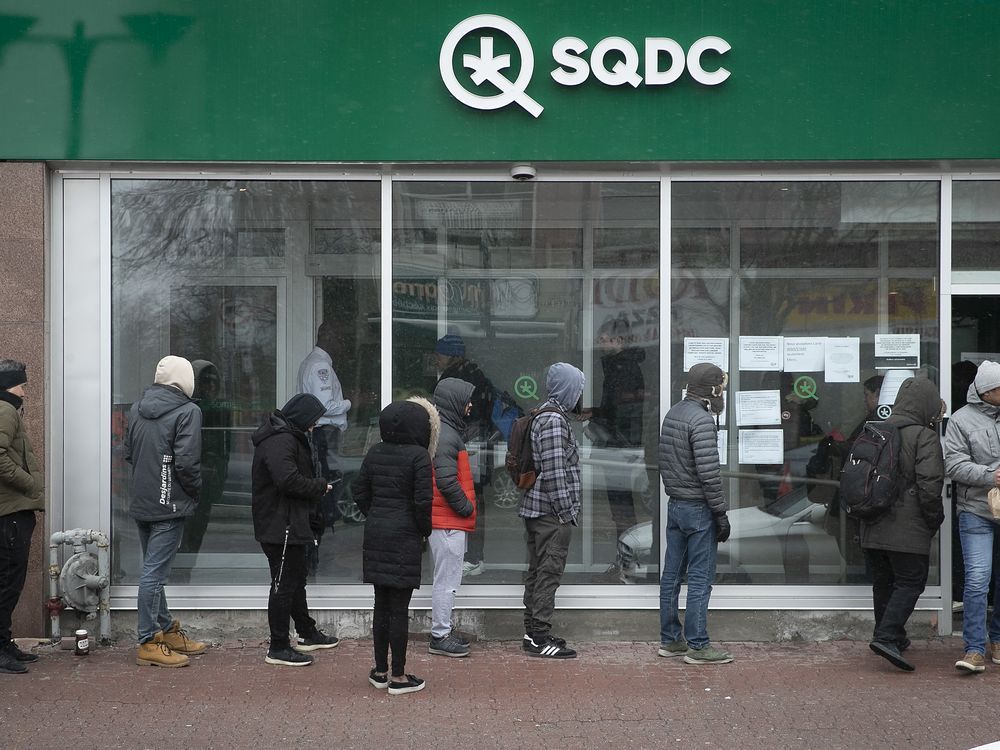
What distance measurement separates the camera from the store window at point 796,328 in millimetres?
7633

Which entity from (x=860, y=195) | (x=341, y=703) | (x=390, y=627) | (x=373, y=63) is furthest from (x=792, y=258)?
(x=341, y=703)

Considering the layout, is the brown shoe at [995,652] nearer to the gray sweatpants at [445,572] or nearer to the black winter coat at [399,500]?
the gray sweatpants at [445,572]

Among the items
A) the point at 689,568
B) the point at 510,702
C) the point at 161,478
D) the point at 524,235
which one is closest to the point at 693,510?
the point at 689,568

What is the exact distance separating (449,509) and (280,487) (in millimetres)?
1084

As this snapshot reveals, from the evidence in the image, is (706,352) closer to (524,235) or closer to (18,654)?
(524,235)

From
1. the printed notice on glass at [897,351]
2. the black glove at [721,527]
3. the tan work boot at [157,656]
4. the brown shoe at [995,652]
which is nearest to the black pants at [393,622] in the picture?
the tan work boot at [157,656]

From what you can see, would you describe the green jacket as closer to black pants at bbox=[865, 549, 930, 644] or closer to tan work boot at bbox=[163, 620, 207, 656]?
tan work boot at bbox=[163, 620, 207, 656]

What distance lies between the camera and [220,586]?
745cm

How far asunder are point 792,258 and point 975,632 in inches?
112

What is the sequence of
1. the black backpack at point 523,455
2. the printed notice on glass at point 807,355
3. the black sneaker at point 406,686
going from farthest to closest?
1. the printed notice on glass at point 807,355
2. the black backpack at point 523,455
3. the black sneaker at point 406,686

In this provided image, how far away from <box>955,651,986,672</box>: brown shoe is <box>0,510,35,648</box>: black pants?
576 centimetres

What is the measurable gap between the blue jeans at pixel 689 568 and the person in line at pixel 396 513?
176 centimetres

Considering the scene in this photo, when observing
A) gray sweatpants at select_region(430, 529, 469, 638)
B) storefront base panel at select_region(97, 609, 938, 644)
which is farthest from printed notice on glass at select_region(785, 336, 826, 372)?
gray sweatpants at select_region(430, 529, 469, 638)

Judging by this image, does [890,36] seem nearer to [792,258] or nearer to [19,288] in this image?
[792,258]
